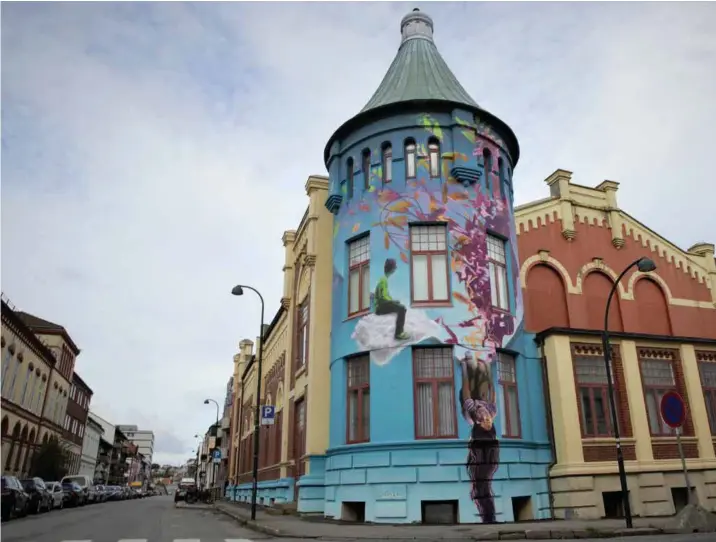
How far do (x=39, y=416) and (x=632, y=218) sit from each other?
51430mm

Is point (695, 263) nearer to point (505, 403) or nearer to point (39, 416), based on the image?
point (505, 403)

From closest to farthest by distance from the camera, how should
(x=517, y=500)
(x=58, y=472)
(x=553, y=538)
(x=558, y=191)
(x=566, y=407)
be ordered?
(x=553, y=538) < (x=517, y=500) < (x=566, y=407) < (x=558, y=191) < (x=58, y=472)

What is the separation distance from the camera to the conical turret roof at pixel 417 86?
22.0 meters

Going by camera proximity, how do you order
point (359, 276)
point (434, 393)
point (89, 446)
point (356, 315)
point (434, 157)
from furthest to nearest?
point (89, 446)
point (434, 157)
point (359, 276)
point (356, 315)
point (434, 393)

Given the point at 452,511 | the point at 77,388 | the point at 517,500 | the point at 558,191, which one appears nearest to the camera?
the point at 452,511

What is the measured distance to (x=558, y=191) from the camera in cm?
2612

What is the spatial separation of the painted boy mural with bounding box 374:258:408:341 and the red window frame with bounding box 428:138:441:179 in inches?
142

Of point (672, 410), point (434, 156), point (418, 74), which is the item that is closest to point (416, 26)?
point (418, 74)

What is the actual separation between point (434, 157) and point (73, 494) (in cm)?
3174

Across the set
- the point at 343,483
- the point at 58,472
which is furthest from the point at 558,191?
the point at 58,472

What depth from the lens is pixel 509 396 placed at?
65.7 ft

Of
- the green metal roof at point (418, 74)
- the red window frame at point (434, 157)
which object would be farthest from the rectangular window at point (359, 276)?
the green metal roof at point (418, 74)

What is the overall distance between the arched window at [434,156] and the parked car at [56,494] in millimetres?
25828

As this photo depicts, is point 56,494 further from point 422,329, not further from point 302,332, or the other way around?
point 422,329
